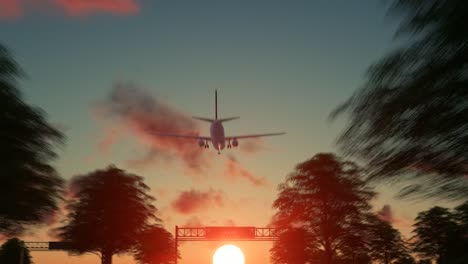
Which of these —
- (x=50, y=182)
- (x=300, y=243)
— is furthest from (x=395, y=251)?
(x=50, y=182)

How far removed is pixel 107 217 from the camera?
38688 millimetres

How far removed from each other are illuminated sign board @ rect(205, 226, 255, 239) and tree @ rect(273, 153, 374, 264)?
36.2 meters

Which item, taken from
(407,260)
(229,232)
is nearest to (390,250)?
(407,260)

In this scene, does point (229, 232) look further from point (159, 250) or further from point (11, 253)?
point (11, 253)

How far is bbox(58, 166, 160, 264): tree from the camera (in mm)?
38438

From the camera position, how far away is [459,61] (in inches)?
283

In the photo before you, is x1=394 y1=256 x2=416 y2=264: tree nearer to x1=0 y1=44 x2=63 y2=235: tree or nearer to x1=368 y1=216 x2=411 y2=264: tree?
x1=368 y1=216 x2=411 y2=264: tree

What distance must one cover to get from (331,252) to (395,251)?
2829 centimetres

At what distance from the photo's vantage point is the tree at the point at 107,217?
38.4 meters

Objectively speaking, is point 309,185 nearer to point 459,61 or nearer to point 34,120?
point 34,120

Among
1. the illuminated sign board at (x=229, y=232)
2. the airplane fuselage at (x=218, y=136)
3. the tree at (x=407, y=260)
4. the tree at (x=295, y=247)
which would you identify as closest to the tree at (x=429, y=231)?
the tree at (x=407, y=260)

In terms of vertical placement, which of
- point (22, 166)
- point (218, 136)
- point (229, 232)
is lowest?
point (22, 166)

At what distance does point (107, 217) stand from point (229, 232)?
39.2m

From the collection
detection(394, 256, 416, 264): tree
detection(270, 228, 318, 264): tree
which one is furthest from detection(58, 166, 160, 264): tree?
detection(394, 256, 416, 264): tree
